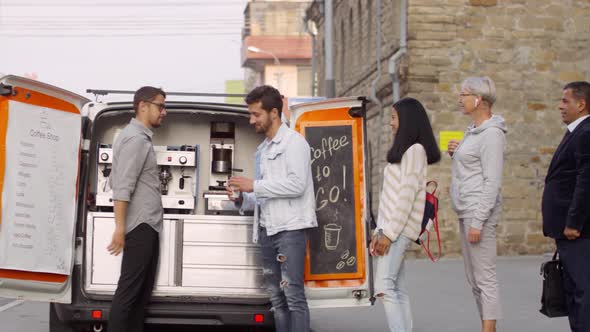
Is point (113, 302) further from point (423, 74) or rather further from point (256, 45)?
point (256, 45)

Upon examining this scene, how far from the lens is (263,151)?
8.03m

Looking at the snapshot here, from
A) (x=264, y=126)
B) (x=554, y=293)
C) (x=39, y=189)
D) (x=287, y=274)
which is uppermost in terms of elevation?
(x=264, y=126)

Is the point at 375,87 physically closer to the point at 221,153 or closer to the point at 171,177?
the point at 221,153

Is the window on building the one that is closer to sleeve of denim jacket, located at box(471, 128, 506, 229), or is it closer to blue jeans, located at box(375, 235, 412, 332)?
sleeve of denim jacket, located at box(471, 128, 506, 229)

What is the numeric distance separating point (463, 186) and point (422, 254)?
15795mm

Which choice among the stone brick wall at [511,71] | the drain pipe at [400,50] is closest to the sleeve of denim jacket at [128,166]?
the stone brick wall at [511,71]

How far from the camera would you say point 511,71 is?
24359 millimetres

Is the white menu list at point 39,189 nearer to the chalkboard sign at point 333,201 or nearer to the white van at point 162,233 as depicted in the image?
the white van at point 162,233

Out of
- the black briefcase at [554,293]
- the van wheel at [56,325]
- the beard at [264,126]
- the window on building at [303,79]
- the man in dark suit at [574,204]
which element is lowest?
the van wheel at [56,325]

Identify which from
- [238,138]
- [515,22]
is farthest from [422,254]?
[238,138]

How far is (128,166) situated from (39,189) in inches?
26.2

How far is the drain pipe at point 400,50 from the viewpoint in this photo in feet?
79.6

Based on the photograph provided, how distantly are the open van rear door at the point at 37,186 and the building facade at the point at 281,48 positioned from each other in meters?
96.2

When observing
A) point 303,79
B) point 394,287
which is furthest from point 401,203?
point 303,79
